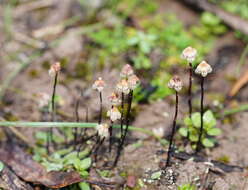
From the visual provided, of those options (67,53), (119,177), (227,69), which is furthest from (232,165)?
(67,53)

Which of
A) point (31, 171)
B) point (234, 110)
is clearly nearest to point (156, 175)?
point (31, 171)

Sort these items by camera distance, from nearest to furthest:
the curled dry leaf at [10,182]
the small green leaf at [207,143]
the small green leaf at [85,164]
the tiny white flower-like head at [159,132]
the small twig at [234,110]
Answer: the curled dry leaf at [10,182] < the small green leaf at [85,164] < the small green leaf at [207,143] < the tiny white flower-like head at [159,132] < the small twig at [234,110]

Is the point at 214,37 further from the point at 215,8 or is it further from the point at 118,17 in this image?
the point at 118,17

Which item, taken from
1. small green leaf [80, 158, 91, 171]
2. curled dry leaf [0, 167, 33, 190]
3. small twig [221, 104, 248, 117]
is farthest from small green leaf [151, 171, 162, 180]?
small twig [221, 104, 248, 117]

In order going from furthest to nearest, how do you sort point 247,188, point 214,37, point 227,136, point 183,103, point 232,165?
point 214,37
point 183,103
point 227,136
point 232,165
point 247,188

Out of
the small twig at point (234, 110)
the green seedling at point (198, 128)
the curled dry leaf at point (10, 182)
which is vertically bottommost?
the curled dry leaf at point (10, 182)

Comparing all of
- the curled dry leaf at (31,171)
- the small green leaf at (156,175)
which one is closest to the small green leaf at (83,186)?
the curled dry leaf at (31,171)

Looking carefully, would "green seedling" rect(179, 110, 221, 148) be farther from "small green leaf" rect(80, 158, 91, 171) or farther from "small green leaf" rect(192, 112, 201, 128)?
"small green leaf" rect(80, 158, 91, 171)

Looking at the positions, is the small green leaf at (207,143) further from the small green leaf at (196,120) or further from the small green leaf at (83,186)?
the small green leaf at (83,186)
